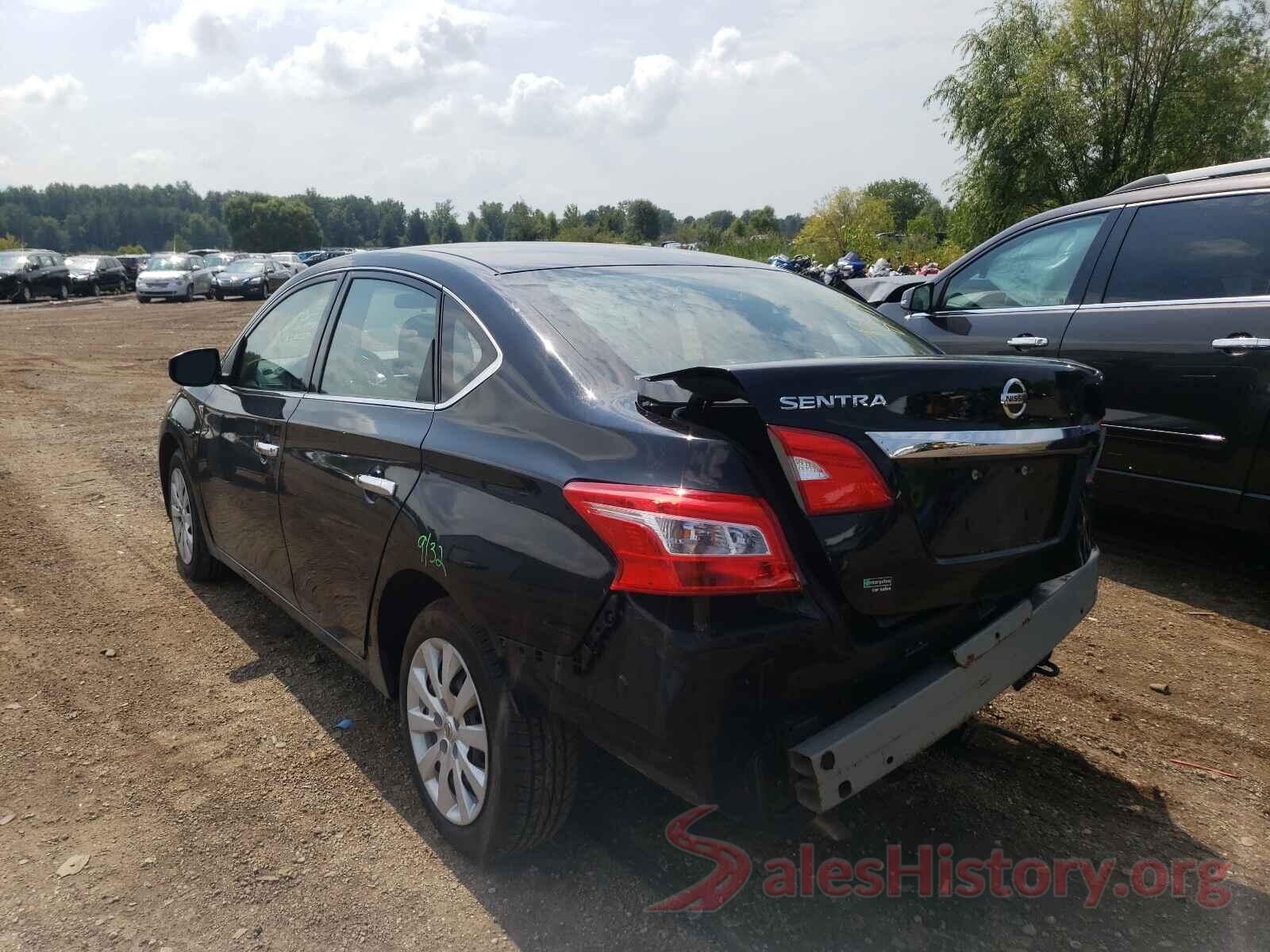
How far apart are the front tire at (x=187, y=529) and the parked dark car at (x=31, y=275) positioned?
3200 cm

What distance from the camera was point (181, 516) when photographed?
499cm

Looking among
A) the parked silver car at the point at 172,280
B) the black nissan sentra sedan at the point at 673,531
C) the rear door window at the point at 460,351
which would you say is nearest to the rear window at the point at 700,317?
the black nissan sentra sedan at the point at 673,531

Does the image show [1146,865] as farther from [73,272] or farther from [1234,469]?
[73,272]

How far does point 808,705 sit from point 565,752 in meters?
0.67

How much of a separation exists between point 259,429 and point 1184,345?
3.97m

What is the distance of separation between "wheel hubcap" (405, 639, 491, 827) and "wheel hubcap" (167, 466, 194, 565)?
8.06 ft

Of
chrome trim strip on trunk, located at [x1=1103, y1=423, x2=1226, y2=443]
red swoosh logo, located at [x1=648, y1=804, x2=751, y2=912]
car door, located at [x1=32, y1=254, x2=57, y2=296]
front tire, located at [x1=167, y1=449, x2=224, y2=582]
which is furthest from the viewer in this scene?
car door, located at [x1=32, y1=254, x2=57, y2=296]

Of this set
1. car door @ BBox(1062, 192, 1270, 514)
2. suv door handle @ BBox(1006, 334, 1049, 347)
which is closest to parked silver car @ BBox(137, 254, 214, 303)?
suv door handle @ BBox(1006, 334, 1049, 347)

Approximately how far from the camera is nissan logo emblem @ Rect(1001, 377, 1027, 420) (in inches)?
93.6

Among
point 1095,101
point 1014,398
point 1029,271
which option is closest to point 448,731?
point 1014,398

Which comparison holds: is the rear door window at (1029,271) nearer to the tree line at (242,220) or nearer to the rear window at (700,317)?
the rear window at (700,317)

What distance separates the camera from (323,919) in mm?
2508

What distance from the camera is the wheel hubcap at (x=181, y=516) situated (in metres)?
4.84

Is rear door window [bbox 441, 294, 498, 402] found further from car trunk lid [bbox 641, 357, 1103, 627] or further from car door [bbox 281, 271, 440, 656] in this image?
car trunk lid [bbox 641, 357, 1103, 627]
